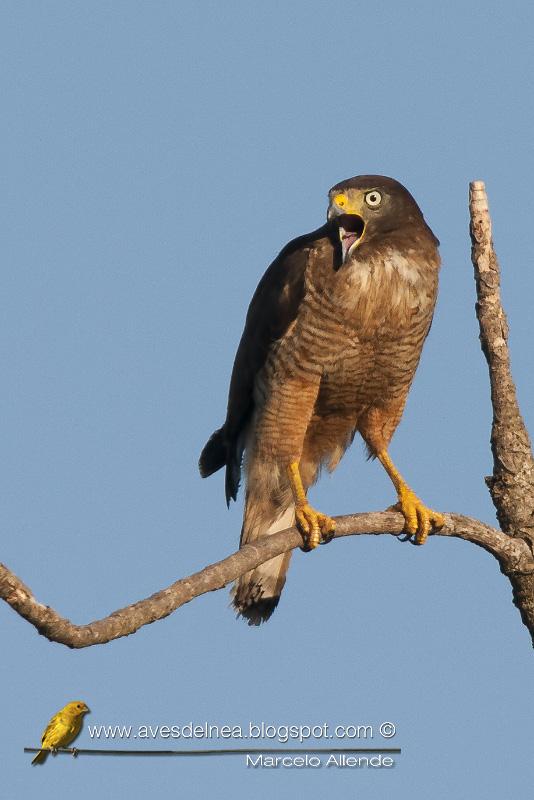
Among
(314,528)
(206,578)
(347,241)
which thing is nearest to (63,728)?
(206,578)

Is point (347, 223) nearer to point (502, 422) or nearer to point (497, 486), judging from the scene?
point (502, 422)

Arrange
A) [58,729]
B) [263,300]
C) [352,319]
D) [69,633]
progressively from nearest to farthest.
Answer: [69,633]
[58,729]
[352,319]
[263,300]

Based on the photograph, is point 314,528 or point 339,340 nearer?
point 314,528

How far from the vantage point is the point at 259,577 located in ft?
29.3

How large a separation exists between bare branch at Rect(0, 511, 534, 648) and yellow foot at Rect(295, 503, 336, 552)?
0.10 m

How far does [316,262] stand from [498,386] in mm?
1399

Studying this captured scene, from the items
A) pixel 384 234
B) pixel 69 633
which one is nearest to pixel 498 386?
pixel 384 234

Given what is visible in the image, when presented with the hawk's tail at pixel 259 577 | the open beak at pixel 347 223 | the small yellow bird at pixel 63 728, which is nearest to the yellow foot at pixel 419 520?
the hawk's tail at pixel 259 577

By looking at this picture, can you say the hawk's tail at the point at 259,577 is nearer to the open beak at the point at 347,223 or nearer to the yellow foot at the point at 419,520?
the yellow foot at the point at 419,520

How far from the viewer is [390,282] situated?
7.86m

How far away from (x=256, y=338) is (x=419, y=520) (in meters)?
1.56

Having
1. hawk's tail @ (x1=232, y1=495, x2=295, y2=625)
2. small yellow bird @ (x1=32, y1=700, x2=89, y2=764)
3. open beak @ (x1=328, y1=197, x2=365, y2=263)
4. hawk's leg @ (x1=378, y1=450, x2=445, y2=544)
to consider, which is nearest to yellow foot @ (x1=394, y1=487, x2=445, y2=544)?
hawk's leg @ (x1=378, y1=450, x2=445, y2=544)

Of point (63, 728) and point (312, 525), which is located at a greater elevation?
point (312, 525)

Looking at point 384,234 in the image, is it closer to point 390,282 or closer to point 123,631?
point 390,282
